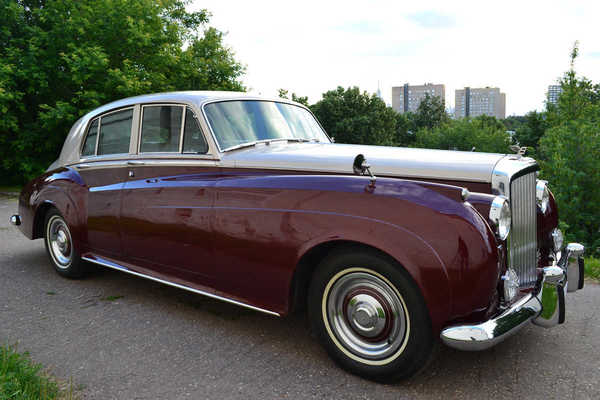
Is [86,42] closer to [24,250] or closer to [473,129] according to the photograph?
[24,250]

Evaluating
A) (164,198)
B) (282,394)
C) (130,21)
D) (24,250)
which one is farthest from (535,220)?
(130,21)

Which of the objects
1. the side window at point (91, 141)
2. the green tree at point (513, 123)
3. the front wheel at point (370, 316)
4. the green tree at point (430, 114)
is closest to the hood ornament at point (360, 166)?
the front wheel at point (370, 316)

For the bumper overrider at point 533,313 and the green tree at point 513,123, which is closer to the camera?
the bumper overrider at point 533,313

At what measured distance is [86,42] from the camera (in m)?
14.1

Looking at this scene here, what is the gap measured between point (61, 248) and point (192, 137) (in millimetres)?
2272

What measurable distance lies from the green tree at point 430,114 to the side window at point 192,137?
81639 mm

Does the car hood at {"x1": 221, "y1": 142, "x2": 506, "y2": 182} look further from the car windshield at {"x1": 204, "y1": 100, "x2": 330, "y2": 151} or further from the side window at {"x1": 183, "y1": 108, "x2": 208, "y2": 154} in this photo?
the side window at {"x1": 183, "y1": 108, "x2": 208, "y2": 154}

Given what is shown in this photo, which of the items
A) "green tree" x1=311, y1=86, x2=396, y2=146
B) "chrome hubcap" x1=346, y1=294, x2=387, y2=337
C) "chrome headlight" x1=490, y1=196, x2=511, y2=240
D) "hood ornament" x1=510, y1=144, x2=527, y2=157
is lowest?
"chrome hubcap" x1=346, y1=294, x2=387, y2=337

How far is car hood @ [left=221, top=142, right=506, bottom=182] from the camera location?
2.96 meters

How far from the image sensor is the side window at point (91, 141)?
185 inches

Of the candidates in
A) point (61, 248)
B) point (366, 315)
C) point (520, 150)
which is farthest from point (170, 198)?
point (520, 150)

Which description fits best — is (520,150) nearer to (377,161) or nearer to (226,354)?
(377,161)

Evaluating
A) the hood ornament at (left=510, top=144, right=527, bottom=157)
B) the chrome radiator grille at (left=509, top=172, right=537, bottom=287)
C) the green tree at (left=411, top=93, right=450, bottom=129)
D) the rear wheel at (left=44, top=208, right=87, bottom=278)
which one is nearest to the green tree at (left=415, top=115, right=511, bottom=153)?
the green tree at (left=411, top=93, right=450, bottom=129)

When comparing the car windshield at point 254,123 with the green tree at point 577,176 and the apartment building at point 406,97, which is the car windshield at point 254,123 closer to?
the green tree at point 577,176
